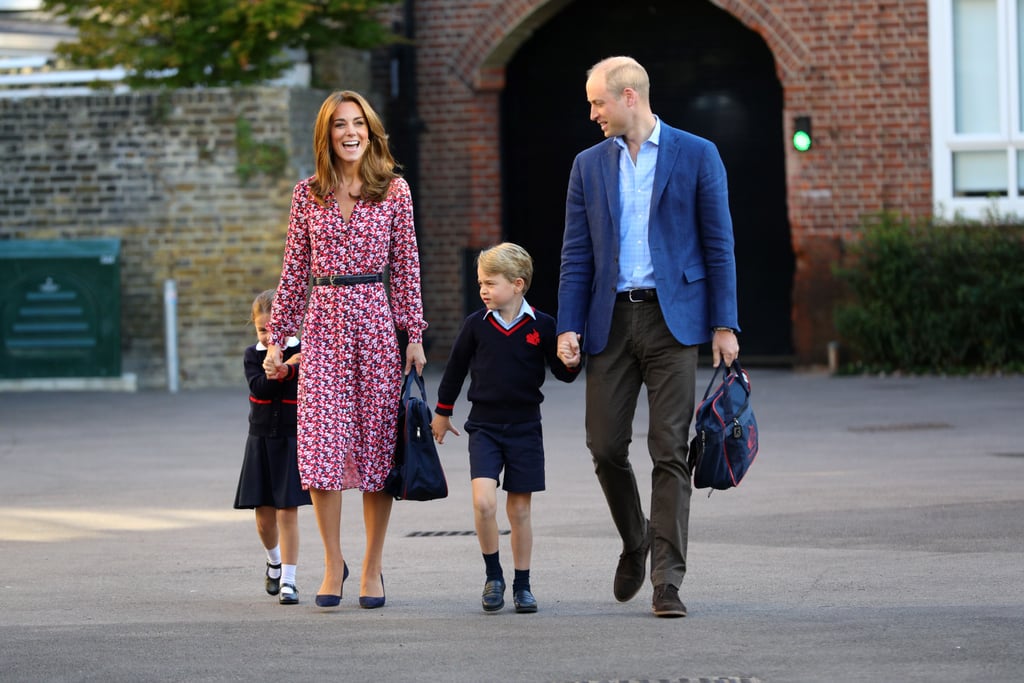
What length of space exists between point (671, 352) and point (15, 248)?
13.0 metres

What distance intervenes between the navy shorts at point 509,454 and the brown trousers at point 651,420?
241 millimetres

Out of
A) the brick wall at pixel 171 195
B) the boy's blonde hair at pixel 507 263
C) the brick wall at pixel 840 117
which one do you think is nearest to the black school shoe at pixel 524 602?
the boy's blonde hair at pixel 507 263

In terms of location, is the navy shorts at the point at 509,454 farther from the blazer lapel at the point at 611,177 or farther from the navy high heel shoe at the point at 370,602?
the blazer lapel at the point at 611,177

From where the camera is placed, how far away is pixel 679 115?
66.6ft

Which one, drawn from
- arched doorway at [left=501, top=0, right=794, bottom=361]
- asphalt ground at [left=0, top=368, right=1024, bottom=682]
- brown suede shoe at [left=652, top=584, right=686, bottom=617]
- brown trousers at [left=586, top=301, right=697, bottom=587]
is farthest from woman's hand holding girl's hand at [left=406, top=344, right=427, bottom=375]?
arched doorway at [left=501, top=0, right=794, bottom=361]

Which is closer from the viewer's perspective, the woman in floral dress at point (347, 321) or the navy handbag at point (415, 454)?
the navy handbag at point (415, 454)

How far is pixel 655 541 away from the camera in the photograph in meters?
6.72

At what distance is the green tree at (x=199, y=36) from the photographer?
17828 mm

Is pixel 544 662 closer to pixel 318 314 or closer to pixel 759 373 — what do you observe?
pixel 318 314

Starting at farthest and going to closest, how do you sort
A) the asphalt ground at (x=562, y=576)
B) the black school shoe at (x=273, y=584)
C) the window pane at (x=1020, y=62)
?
the window pane at (x=1020, y=62), the black school shoe at (x=273, y=584), the asphalt ground at (x=562, y=576)

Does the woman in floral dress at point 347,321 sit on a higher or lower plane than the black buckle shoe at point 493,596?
higher

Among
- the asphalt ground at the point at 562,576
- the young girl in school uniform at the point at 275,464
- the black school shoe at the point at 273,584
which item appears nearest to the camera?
the asphalt ground at the point at 562,576

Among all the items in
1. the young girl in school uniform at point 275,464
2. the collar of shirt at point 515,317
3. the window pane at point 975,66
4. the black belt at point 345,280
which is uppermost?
the window pane at point 975,66

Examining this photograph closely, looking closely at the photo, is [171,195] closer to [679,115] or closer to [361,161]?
[679,115]
